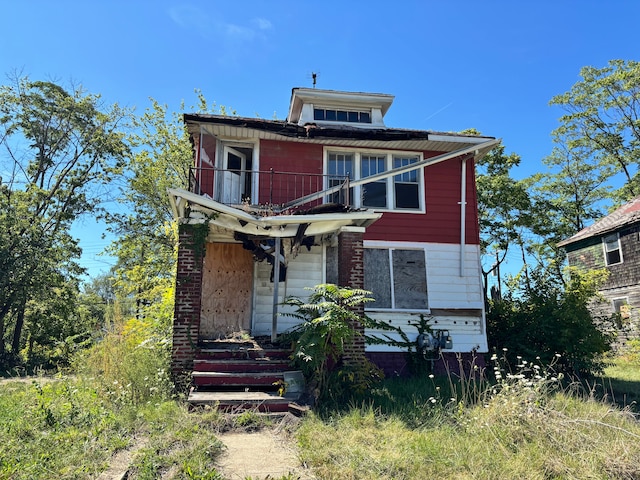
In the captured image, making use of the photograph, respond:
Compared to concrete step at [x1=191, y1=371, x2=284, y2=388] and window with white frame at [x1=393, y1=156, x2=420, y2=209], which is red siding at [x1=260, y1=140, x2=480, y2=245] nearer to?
window with white frame at [x1=393, y1=156, x2=420, y2=209]

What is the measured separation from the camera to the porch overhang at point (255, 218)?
8.54m

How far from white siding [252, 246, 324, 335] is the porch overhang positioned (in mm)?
1796

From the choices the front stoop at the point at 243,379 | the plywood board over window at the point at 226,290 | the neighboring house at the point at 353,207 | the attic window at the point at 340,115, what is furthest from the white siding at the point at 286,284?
the attic window at the point at 340,115

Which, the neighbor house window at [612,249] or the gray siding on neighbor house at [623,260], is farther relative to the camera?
the neighbor house window at [612,249]

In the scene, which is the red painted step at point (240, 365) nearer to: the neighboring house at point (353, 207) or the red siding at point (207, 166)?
the neighboring house at point (353, 207)

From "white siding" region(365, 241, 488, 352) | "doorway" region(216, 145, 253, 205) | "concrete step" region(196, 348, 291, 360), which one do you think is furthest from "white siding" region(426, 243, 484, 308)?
"doorway" region(216, 145, 253, 205)

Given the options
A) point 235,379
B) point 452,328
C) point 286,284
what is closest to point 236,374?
point 235,379

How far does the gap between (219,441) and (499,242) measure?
2154 centimetres

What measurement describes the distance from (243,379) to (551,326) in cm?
761

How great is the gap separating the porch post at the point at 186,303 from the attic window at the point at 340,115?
6.42 meters

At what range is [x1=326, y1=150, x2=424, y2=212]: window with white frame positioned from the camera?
12000 mm

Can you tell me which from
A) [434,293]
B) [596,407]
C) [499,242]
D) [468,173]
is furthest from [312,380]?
[499,242]

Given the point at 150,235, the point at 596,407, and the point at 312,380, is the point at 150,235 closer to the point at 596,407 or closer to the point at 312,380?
the point at 312,380

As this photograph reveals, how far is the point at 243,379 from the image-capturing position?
7.81 metres
